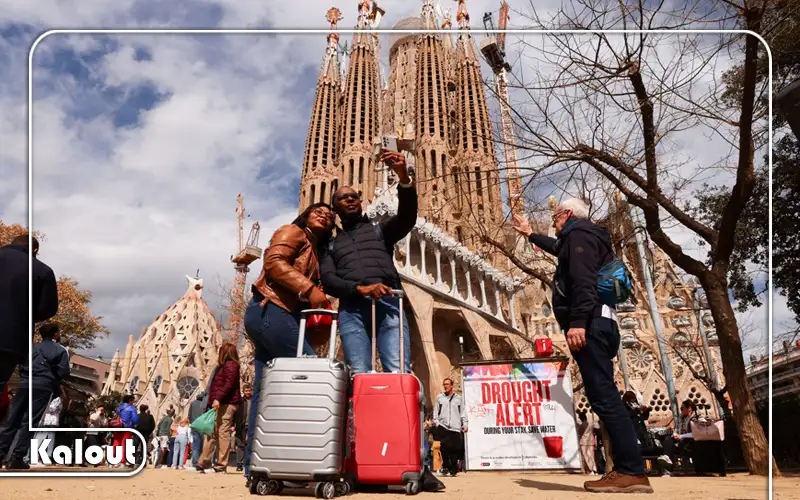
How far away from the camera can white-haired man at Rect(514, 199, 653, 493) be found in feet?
10.8

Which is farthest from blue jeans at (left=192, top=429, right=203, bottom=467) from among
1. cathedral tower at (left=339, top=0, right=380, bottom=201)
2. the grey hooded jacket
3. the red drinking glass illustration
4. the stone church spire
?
cathedral tower at (left=339, top=0, right=380, bottom=201)

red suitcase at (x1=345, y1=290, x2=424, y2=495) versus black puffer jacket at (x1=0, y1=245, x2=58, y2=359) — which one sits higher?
black puffer jacket at (x1=0, y1=245, x2=58, y2=359)

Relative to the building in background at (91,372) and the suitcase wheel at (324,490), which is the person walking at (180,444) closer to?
the suitcase wheel at (324,490)

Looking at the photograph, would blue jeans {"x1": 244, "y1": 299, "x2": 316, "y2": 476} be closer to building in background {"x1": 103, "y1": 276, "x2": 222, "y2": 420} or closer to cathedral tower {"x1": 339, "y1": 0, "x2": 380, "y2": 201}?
building in background {"x1": 103, "y1": 276, "x2": 222, "y2": 420}

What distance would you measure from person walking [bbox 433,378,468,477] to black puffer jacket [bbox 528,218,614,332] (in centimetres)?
453

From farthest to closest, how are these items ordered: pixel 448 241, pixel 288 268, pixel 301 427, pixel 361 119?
pixel 361 119 → pixel 448 241 → pixel 288 268 → pixel 301 427

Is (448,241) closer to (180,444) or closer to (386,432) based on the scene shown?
(180,444)

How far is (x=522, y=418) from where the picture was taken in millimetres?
7410

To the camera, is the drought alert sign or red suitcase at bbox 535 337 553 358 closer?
the drought alert sign

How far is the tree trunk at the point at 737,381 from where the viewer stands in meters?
6.05

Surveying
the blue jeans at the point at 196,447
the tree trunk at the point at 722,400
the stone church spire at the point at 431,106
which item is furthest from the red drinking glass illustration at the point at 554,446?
the stone church spire at the point at 431,106

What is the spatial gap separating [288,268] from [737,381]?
564 cm

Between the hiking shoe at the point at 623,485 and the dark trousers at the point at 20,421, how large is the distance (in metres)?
4.25

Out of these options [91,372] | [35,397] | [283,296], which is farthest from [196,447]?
[91,372]
